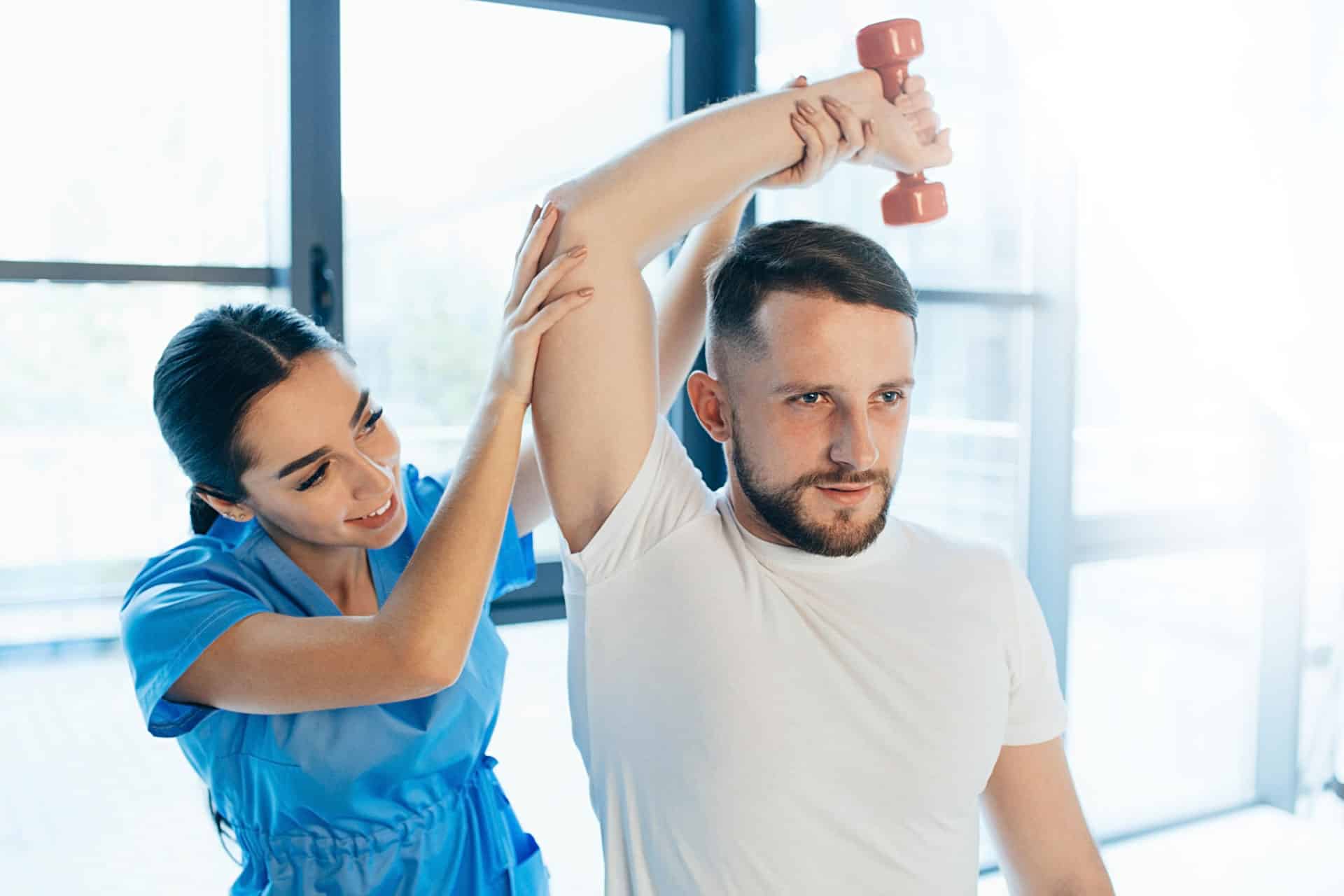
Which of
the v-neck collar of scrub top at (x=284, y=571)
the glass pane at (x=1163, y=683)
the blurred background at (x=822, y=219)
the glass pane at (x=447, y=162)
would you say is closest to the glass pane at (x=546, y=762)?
the blurred background at (x=822, y=219)

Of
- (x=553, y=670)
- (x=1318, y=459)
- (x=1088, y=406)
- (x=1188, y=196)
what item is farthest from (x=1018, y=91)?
(x=553, y=670)

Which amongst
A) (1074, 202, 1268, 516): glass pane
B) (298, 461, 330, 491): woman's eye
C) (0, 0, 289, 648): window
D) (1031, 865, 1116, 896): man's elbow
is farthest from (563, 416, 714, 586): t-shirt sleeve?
(1074, 202, 1268, 516): glass pane

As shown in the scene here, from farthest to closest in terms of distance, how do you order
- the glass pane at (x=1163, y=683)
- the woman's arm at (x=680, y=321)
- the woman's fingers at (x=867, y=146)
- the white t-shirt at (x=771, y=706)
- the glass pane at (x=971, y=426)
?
the glass pane at (x=1163, y=683) < the glass pane at (x=971, y=426) < the woman's arm at (x=680, y=321) < the woman's fingers at (x=867, y=146) < the white t-shirt at (x=771, y=706)

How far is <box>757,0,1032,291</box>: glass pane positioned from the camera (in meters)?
2.46

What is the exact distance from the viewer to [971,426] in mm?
2791

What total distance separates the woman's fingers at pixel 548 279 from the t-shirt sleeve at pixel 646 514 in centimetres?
18

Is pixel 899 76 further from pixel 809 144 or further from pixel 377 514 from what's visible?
pixel 377 514

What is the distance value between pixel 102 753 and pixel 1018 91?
7.97 feet

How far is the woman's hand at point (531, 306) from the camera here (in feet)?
3.47

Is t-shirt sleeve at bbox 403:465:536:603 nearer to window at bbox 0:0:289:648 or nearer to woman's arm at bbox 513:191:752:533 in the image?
woman's arm at bbox 513:191:752:533

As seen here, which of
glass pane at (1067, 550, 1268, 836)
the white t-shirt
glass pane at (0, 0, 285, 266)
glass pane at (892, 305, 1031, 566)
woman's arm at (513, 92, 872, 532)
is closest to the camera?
the white t-shirt

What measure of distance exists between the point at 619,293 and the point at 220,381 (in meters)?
0.41

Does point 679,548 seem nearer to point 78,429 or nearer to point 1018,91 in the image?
point 78,429

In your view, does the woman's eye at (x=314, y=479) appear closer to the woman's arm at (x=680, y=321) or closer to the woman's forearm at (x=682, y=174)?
the woman's arm at (x=680, y=321)
